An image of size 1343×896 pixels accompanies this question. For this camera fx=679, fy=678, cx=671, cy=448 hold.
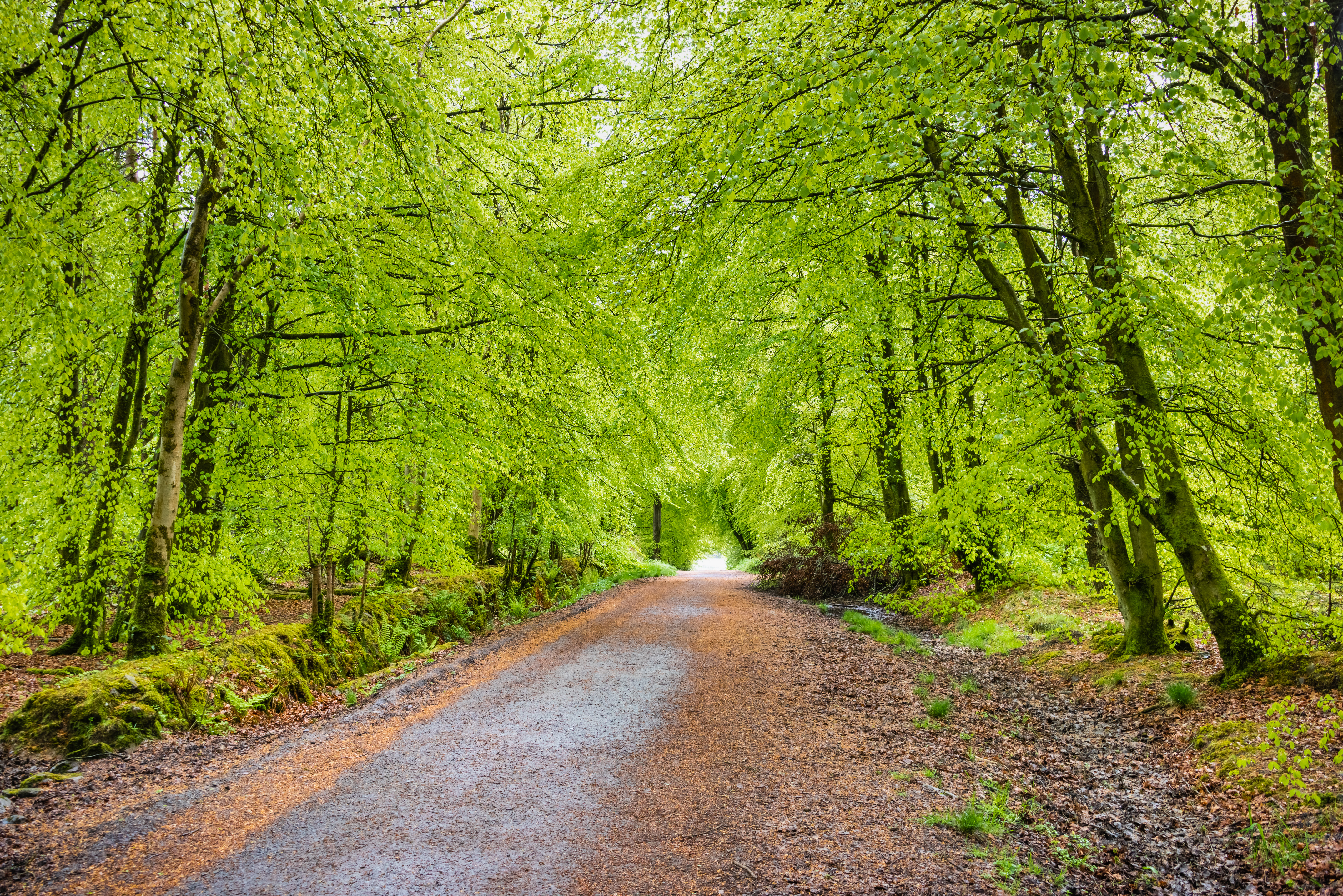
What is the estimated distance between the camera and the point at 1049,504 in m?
8.34

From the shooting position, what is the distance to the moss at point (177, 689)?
5.46 meters

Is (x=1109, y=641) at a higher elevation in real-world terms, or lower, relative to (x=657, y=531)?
lower

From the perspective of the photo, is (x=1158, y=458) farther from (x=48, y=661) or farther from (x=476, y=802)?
(x=48, y=661)

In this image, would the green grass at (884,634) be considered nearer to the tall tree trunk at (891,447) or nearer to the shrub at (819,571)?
the tall tree trunk at (891,447)

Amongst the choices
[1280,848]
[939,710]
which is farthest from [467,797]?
[1280,848]

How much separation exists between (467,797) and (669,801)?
1.40 metres

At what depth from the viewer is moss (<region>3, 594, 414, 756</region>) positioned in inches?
215

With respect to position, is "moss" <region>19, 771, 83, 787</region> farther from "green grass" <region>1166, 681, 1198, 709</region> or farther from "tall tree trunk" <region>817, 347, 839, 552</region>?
"tall tree trunk" <region>817, 347, 839, 552</region>

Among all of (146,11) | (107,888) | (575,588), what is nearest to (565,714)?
(107,888)

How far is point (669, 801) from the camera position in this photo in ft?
15.1

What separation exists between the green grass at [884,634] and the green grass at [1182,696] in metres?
3.80

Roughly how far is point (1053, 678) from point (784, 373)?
700 cm

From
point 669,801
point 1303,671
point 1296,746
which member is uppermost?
point 1303,671

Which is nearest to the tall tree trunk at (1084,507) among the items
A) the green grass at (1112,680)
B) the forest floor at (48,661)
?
the green grass at (1112,680)
